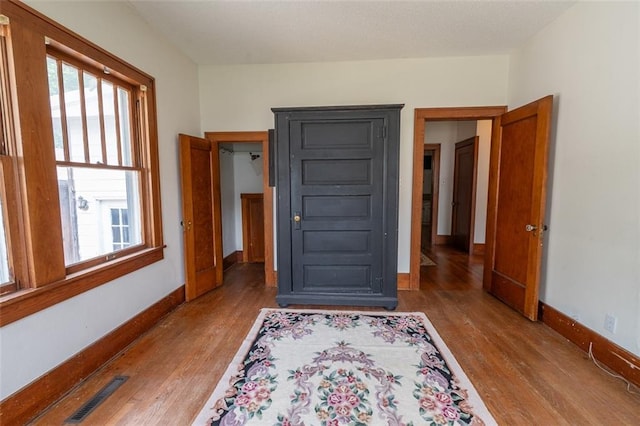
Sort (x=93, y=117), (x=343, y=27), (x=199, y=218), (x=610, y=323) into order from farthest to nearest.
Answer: (x=199, y=218), (x=343, y=27), (x=93, y=117), (x=610, y=323)

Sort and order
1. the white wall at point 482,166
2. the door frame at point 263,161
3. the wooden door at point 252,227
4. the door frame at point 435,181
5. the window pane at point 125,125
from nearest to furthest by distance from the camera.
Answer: the window pane at point 125,125
the door frame at point 263,161
the wooden door at point 252,227
the white wall at point 482,166
the door frame at point 435,181

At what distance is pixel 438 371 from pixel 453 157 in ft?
16.7

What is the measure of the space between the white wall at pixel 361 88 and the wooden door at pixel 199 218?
0.60 m

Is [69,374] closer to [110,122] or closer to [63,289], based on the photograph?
[63,289]

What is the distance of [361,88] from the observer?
3.45 metres

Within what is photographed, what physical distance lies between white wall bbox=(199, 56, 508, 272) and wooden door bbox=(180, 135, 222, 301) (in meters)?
0.60

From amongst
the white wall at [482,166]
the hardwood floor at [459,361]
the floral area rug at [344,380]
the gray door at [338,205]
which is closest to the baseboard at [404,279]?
the hardwood floor at [459,361]

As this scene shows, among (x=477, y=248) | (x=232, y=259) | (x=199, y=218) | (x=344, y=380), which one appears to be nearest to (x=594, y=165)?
(x=344, y=380)

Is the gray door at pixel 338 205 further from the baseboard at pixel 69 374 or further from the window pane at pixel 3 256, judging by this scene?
the window pane at pixel 3 256

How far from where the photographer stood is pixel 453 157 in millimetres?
6051

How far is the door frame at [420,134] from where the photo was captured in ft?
11.0

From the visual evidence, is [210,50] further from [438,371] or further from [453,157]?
[453,157]

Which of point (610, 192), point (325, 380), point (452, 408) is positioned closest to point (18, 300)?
point (325, 380)

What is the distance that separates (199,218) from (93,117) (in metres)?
1.43
